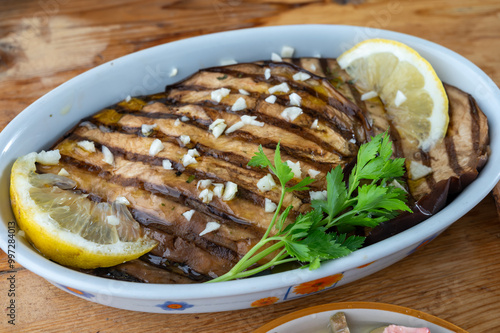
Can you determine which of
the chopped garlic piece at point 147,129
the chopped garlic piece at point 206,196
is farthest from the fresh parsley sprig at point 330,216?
the chopped garlic piece at point 147,129

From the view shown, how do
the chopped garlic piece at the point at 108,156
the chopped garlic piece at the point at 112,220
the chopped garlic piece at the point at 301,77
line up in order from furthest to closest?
the chopped garlic piece at the point at 301,77
the chopped garlic piece at the point at 108,156
the chopped garlic piece at the point at 112,220

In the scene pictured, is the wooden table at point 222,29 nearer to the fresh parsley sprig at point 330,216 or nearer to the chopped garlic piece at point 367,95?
the fresh parsley sprig at point 330,216

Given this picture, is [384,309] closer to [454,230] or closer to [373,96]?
[454,230]

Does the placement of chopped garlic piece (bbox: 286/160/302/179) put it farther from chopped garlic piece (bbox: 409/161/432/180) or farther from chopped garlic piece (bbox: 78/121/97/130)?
chopped garlic piece (bbox: 78/121/97/130)

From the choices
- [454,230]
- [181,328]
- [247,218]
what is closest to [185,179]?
[247,218]

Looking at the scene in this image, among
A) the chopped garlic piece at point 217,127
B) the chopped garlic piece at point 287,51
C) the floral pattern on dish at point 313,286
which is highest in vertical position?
the chopped garlic piece at point 287,51

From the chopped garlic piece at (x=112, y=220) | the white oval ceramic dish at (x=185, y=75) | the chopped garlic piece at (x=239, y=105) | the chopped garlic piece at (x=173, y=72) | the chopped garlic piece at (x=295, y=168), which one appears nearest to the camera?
the white oval ceramic dish at (x=185, y=75)

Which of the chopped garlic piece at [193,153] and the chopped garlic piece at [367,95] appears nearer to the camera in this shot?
the chopped garlic piece at [193,153]
